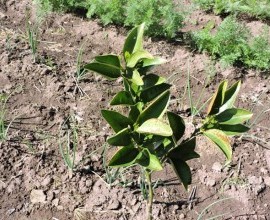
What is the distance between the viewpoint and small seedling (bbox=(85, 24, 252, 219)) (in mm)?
1479

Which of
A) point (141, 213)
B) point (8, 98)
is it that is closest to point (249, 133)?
point (141, 213)

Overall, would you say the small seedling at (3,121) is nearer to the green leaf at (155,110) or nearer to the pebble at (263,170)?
the green leaf at (155,110)

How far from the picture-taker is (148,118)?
149cm

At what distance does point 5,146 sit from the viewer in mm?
2725

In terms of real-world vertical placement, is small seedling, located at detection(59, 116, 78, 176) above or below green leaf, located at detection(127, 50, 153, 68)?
below

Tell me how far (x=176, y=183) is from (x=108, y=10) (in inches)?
66.6

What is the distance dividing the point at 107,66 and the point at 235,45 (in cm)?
204

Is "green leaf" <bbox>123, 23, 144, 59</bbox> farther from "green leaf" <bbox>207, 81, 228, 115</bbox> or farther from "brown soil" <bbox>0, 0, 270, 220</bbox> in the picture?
"brown soil" <bbox>0, 0, 270, 220</bbox>

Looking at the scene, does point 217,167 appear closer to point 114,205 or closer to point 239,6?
point 114,205

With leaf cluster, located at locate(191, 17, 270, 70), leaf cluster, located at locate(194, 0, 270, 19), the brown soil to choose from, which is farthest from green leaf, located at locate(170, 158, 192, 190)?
leaf cluster, located at locate(194, 0, 270, 19)

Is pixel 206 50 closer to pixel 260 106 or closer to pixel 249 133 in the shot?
pixel 260 106

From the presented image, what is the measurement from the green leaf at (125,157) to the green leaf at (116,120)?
75 mm

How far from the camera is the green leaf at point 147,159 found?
4.88 feet

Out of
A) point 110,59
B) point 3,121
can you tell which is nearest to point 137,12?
point 3,121
